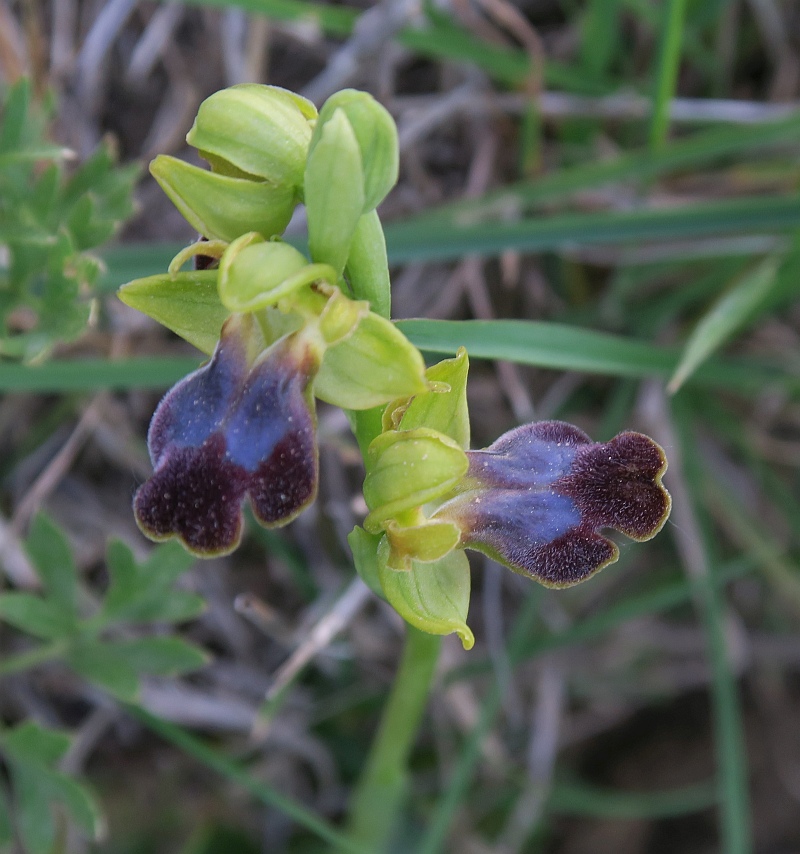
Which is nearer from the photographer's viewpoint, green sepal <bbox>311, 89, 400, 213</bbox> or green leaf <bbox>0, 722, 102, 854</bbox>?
green sepal <bbox>311, 89, 400, 213</bbox>

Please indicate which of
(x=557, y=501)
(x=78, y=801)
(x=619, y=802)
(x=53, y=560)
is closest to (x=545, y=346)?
(x=557, y=501)

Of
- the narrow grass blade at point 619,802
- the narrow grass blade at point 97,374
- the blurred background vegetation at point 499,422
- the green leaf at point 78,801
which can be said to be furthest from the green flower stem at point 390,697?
the narrow grass blade at point 619,802

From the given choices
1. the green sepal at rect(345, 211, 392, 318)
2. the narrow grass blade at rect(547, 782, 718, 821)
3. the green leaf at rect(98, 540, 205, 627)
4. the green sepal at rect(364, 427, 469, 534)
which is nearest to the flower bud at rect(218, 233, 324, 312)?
the green sepal at rect(345, 211, 392, 318)

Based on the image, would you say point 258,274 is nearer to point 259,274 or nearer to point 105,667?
point 259,274

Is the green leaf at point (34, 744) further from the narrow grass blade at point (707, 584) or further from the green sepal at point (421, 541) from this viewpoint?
the narrow grass blade at point (707, 584)

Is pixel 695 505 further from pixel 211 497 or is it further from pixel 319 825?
pixel 211 497

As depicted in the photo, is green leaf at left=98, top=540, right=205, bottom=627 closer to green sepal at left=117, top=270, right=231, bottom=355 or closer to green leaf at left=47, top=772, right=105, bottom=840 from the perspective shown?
green leaf at left=47, top=772, right=105, bottom=840

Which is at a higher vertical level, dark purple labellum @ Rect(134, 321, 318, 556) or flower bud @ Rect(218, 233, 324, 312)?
flower bud @ Rect(218, 233, 324, 312)
